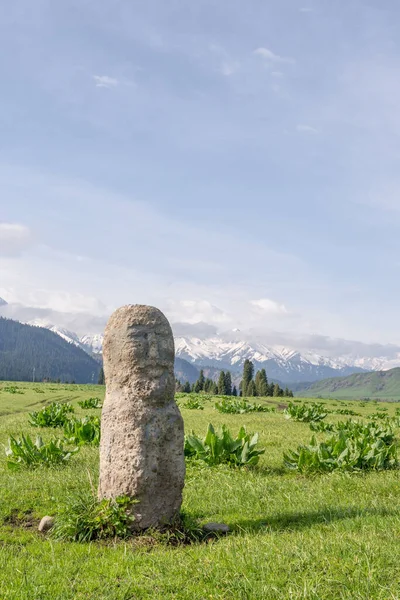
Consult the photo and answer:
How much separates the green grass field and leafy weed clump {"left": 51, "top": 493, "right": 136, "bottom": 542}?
25cm

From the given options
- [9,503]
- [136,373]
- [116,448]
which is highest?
[136,373]

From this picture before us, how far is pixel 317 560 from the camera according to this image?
590 centimetres

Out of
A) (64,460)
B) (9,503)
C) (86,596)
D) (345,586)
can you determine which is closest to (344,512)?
(345,586)

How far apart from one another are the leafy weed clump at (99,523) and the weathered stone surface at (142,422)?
0.12 metres

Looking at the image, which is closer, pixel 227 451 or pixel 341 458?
pixel 341 458

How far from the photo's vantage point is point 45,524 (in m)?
8.16

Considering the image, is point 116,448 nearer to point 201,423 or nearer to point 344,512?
point 344,512

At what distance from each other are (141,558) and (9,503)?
12.3 ft

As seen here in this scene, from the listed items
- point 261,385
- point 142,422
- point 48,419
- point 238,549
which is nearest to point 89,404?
point 48,419

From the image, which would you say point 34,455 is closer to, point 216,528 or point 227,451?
point 227,451

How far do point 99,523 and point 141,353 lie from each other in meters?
2.48

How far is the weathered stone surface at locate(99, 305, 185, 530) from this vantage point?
25.5ft

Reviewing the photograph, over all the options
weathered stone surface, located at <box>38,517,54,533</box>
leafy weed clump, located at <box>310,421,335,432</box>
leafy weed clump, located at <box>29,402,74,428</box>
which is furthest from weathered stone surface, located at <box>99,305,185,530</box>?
leafy weed clump, located at <box>29,402,74,428</box>

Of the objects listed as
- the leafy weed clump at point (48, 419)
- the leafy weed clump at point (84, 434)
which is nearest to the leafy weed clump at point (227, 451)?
the leafy weed clump at point (84, 434)
